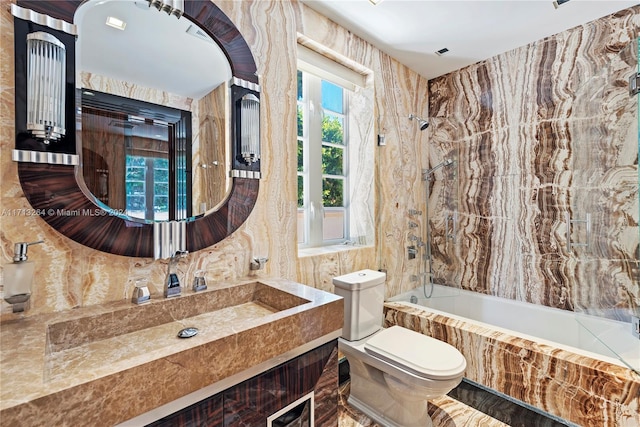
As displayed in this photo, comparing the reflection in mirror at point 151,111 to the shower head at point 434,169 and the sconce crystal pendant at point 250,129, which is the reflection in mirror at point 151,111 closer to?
the sconce crystal pendant at point 250,129

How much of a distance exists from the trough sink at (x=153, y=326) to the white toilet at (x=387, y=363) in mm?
671

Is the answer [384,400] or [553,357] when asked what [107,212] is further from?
[553,357]

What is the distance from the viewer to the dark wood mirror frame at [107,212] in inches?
41.2

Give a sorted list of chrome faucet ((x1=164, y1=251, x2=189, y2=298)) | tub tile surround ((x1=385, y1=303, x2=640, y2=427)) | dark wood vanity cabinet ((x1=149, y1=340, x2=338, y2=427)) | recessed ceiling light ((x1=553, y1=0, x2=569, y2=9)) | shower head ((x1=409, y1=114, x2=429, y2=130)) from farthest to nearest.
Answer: shower head ((x1=409, y1=114, x2=429, y2=130)), recessed ceiling light ((x1=553, y1=0, x2=569, y2=9)), tub tile surround ((x1=385, y1=303, x2=640, y2=427)), chrome faucet ((x1=164, y1=251, x2=189, y2=298)), dark wood vanity cabinet ((x1=149, y1=340, x2=338, y2=427))

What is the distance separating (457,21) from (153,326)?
2739 mm

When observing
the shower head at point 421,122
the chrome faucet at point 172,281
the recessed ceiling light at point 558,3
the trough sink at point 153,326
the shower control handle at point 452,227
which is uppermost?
the recessed ceiling light at point 558,3

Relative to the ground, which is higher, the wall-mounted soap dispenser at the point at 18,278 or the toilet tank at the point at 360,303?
the wall-mounted soap dispenser at the point at 18,278

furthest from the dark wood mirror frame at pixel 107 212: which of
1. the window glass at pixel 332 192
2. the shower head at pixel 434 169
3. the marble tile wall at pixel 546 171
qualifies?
the marble tile wall at pixel 546 171

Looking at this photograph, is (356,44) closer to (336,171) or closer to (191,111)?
(336,171)

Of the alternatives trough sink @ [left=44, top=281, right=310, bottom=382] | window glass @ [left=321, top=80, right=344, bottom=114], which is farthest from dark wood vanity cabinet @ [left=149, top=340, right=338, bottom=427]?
window glass @ [left=321, top=80, right=344, bottom=114]

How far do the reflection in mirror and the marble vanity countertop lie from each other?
440 millimetres

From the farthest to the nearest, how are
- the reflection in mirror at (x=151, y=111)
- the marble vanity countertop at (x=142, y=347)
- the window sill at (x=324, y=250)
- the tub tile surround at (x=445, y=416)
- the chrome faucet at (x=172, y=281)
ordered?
the window sill at (x=324, y=250)
the tub tile surround at (x=445, y=416)
the chrome faucet at (x=172, y=281)
the reflection in mirror at (x=151, y=111)
the marble vanity countertop at (x=142, y=347)

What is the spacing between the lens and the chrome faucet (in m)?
1.27

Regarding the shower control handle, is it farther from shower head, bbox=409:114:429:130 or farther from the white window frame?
the white window frame
